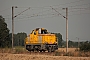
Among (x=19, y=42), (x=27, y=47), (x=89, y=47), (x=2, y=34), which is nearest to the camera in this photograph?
(x=27, y=47)

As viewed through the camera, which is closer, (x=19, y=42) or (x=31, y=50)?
(x=31, y=50)

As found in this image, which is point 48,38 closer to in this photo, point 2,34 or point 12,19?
point 12,19

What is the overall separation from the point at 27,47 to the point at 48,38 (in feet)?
14.9

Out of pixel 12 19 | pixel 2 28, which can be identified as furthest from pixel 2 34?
pixel 12 19

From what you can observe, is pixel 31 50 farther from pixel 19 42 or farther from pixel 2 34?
pixel 19 42

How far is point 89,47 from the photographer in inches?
2078

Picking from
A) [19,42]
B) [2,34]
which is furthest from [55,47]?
[19,42]

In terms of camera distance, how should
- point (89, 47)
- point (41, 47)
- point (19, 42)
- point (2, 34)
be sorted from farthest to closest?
point (19, 42) → point (2, 34) → point (89, 47) → point (41, 47)

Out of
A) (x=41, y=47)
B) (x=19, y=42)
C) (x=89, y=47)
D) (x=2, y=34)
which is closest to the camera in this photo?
(x=41, y=47)

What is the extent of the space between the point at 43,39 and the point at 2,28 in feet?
104

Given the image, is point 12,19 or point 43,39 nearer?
point 43,39

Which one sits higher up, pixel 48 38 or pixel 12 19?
pixel 12 19

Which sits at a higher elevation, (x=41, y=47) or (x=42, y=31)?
(x=42, y=31)

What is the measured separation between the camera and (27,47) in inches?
1780
